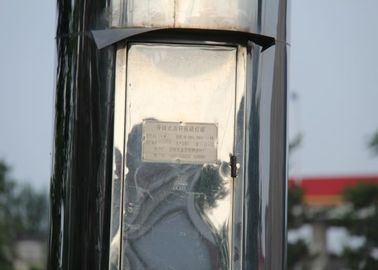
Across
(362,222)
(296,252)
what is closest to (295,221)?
(296,252)

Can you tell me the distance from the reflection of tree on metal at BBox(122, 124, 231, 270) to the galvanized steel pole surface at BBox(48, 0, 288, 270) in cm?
10

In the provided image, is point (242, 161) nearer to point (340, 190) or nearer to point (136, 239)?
point (136, 239)

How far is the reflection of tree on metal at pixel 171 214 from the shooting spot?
3.77 meters

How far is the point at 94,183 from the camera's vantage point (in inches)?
151

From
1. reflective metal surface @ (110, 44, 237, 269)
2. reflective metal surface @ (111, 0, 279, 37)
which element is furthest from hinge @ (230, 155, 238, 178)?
reflective metal surface @ (111, 0, 279, 37)

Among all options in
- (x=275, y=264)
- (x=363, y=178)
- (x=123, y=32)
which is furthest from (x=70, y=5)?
(x=363, y=178)

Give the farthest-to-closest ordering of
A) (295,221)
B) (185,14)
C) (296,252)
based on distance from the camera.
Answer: (295,221), (296,252), (185,14)

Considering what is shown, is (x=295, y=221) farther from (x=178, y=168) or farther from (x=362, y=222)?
(x=178, y=168)

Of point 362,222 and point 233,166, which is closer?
point 233,166

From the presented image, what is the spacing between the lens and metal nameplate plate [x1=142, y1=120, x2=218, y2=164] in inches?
150

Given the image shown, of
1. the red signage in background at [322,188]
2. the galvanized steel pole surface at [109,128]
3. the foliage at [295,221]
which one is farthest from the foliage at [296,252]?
the galvanized steel pole surface at [109,128]

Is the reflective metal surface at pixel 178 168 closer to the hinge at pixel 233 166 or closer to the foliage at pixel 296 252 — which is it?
the hinge at pixel 233 166

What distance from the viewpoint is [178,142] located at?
12.6ft

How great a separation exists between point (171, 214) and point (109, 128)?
1.50 ft
